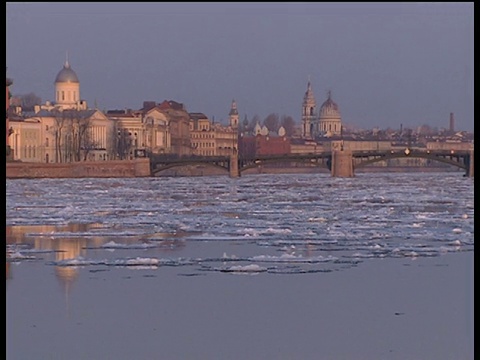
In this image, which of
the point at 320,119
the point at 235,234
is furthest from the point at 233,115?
the point at 235,234

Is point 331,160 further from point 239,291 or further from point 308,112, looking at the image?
point 308,112

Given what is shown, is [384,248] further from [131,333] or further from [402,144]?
[402,144]

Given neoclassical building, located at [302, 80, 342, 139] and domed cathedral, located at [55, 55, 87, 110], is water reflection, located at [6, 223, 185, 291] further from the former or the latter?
neoclassical building, located at [302, 80, 342, 139]

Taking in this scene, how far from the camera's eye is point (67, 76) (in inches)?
3083

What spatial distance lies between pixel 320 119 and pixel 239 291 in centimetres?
9694

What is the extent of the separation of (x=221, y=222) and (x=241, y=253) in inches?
197

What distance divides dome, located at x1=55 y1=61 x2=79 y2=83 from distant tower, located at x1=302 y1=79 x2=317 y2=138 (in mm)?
28956

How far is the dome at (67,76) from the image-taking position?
7816cm

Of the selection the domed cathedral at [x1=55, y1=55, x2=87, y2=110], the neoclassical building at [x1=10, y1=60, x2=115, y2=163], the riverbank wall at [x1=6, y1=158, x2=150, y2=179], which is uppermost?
the domed cathedral at [x1=55, y1=55, x2=87, y2=110]

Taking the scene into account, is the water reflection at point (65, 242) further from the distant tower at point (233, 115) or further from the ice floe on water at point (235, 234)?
the distant tower at point (233, 115)

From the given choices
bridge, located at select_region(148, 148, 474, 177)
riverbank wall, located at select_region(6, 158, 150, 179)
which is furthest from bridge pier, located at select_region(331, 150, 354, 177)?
riverbank wall, located at select_region(6, 158, 150, 179)

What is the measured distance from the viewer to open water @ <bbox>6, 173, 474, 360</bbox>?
6801mm

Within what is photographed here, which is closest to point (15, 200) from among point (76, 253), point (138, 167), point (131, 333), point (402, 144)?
point (76, 253)

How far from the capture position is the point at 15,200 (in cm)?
2400
